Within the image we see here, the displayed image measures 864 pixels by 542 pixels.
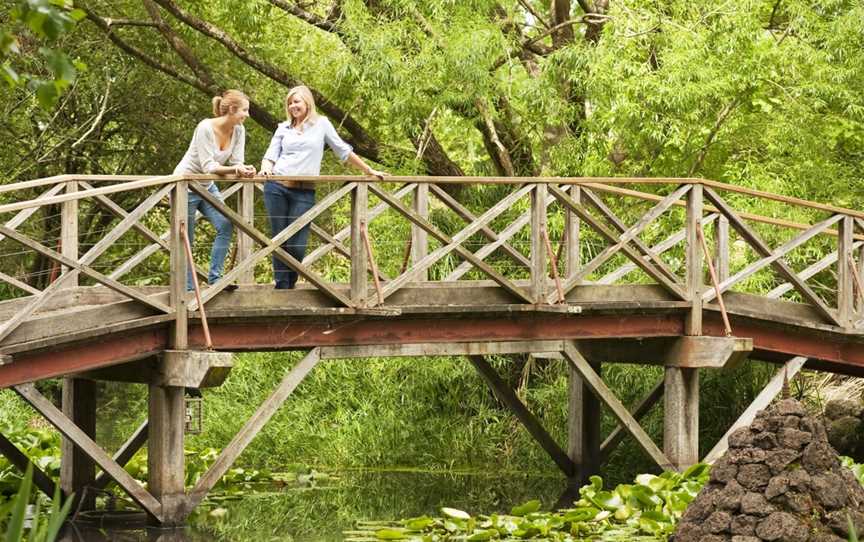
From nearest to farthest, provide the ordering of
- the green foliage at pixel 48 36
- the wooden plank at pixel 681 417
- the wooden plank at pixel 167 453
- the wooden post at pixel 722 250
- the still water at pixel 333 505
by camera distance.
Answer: the green foliage at pixel 48 36
the wooden plank at pixel 167 453
the still water at pixel 333 505
the wooden plank at pixel 681 417
the wooden post at pixel 722 250

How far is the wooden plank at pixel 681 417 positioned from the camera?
1223 cm

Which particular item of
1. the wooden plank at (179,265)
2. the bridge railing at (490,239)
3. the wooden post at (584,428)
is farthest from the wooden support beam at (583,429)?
the wooden plank at (179,265)

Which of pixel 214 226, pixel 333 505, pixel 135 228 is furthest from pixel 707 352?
pixel 135 228

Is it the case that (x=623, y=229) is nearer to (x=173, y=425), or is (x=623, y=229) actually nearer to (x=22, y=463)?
(x=173, y=425)

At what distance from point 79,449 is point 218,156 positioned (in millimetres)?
2883

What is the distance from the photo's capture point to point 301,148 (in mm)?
10586

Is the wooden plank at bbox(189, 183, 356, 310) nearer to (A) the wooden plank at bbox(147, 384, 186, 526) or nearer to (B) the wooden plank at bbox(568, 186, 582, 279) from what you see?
(A) the wooden plank at bbox(147, 384, 186, 526)

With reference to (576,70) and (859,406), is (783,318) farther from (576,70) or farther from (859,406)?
(576,70)

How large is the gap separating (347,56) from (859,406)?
19.9 ft

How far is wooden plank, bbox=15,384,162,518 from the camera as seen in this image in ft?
31.5

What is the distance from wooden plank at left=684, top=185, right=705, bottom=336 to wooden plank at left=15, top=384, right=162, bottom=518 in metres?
4.34

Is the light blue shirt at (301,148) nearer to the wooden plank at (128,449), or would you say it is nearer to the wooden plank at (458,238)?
the wooden plank at (458,238)

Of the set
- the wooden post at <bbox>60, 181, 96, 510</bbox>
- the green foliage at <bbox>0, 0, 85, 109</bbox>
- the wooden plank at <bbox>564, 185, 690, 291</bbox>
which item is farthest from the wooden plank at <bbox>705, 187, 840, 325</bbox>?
the green foliage at <bbox>0, 0, 85, 109</bbox>

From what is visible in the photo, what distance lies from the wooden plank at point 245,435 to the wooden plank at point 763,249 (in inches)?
138
